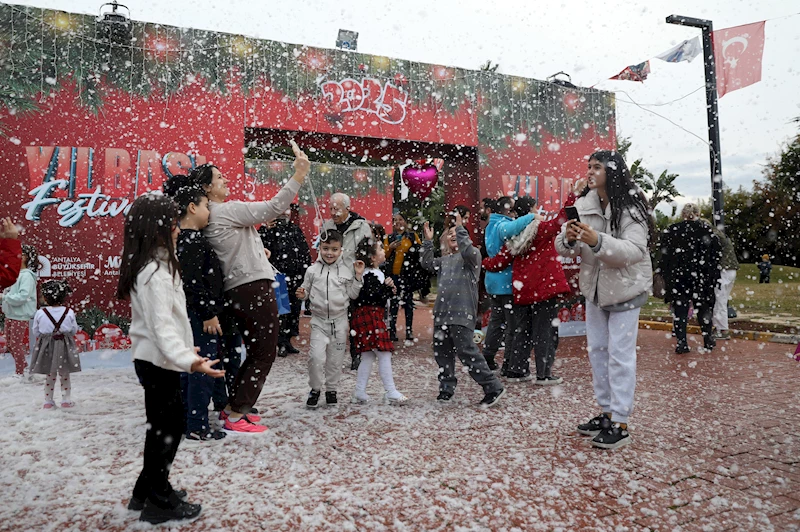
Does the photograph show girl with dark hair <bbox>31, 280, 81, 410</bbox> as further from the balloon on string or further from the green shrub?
the balloon on string

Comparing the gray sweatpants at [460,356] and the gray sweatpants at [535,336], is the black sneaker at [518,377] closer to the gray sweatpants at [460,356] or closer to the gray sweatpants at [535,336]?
the gray sweatpants at [535,336]

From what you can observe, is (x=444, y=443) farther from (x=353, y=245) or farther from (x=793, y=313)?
(x=793, y=313)

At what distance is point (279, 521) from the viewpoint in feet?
9.59

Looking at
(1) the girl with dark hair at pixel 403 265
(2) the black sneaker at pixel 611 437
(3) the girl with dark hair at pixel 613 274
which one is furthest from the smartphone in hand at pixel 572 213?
(1) the girl with dark hair at pixel 403 265

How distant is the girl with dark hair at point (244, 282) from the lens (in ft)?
14.4

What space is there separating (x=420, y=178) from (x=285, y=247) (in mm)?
4172

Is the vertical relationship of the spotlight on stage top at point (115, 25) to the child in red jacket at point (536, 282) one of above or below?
above

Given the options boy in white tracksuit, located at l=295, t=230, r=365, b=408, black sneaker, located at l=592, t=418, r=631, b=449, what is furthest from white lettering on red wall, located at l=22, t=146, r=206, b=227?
black sneaker, located at l=592, t=418, r=631, b=449

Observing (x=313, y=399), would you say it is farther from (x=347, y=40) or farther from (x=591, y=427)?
(x=347, y=40)

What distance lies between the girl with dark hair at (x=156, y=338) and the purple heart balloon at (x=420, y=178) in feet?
29.7

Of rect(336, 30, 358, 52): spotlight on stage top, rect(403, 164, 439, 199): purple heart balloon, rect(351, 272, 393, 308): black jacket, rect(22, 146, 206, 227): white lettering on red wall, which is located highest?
rect(336, 30, 358, 52): spotlight on stage top

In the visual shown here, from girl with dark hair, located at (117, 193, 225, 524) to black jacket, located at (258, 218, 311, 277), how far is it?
531cm

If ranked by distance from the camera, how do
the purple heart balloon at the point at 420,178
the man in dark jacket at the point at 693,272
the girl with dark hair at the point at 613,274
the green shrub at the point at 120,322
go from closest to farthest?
the girl with dark hair at the point at 613,274
the green shrub at the point at 120,322
the man in dark jacket at the point at 693,272
the purple heart balloon at the point at 420,178

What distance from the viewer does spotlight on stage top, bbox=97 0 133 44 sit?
8086 mm
